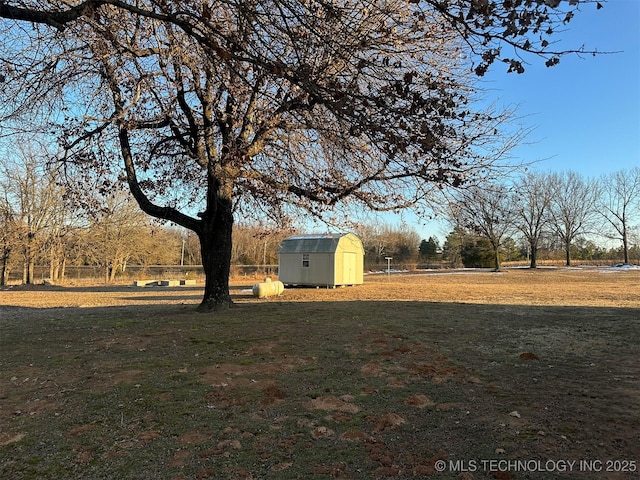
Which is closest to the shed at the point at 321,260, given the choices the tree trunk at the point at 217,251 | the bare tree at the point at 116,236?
the bare tree at the point at 116,236

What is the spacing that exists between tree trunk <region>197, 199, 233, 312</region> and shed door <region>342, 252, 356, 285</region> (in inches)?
534

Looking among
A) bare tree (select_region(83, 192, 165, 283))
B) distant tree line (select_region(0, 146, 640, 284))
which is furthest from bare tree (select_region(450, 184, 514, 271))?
bare tree (select_region(83, 192, 165, 283))

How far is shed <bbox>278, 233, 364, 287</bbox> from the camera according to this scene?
914 inches

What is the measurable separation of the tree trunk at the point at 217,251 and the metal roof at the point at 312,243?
12.6 m

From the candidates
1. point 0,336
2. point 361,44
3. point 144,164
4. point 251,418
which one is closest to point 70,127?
point 144,164

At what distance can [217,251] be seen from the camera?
1052 centimetres

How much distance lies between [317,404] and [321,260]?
1944 centimetres

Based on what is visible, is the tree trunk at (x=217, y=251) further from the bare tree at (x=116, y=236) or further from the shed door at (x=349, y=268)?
the bare tree at (x=116, y=236)

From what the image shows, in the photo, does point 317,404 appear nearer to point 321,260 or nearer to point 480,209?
point 480,209

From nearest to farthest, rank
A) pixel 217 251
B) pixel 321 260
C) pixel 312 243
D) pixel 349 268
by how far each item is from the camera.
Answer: pixel 217 251 < pixel 321 260 < pixel 312 243 < pixel 349 268

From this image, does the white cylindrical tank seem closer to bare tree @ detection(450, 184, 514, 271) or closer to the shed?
the shed

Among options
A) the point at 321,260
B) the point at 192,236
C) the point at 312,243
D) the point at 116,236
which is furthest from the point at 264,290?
the point at 192,236

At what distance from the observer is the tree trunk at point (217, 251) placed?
34.3ft

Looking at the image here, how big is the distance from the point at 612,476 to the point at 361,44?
403cm
